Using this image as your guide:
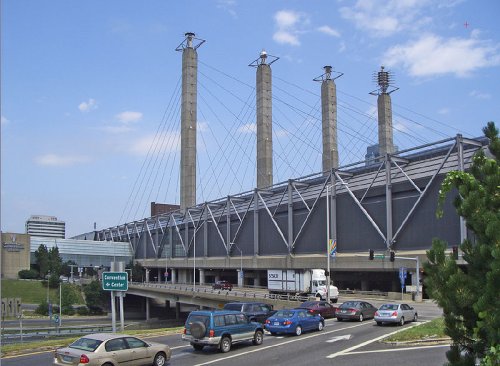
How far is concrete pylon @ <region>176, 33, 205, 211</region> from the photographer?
125250 mm

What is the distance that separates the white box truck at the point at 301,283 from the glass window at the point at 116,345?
42.2m

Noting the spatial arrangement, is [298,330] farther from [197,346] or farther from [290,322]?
[197,346]

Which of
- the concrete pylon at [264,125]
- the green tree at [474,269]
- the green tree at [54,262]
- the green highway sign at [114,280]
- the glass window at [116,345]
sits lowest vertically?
the green tree at [54,262]

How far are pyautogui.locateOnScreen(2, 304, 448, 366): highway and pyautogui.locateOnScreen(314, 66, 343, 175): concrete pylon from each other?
9578 cm

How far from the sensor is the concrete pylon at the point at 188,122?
125250 mm

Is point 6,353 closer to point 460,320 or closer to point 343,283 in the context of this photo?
point 460,320

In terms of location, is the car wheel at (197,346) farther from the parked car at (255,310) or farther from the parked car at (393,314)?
A: the parked car at (393,314)

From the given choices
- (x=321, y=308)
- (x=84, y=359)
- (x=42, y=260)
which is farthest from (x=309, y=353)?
(x=42, y=260)

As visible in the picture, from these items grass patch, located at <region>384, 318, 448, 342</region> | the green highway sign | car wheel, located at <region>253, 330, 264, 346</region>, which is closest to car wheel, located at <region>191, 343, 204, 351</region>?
car wheel, located at <region>253, 330, 264, 346</region>

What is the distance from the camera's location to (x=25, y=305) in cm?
10294

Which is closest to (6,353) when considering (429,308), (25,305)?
(429,308)

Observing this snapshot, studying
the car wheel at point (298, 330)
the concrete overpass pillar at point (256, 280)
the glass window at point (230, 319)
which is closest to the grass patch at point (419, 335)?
the car wheel at point (298, 330)

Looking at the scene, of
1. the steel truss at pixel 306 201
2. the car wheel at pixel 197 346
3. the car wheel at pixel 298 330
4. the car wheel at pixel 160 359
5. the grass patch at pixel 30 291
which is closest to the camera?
the car wheel at pixel 160 359

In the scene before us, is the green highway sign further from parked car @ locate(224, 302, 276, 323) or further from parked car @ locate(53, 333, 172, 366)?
parked car @ locate(224, 302, 276, 323)
